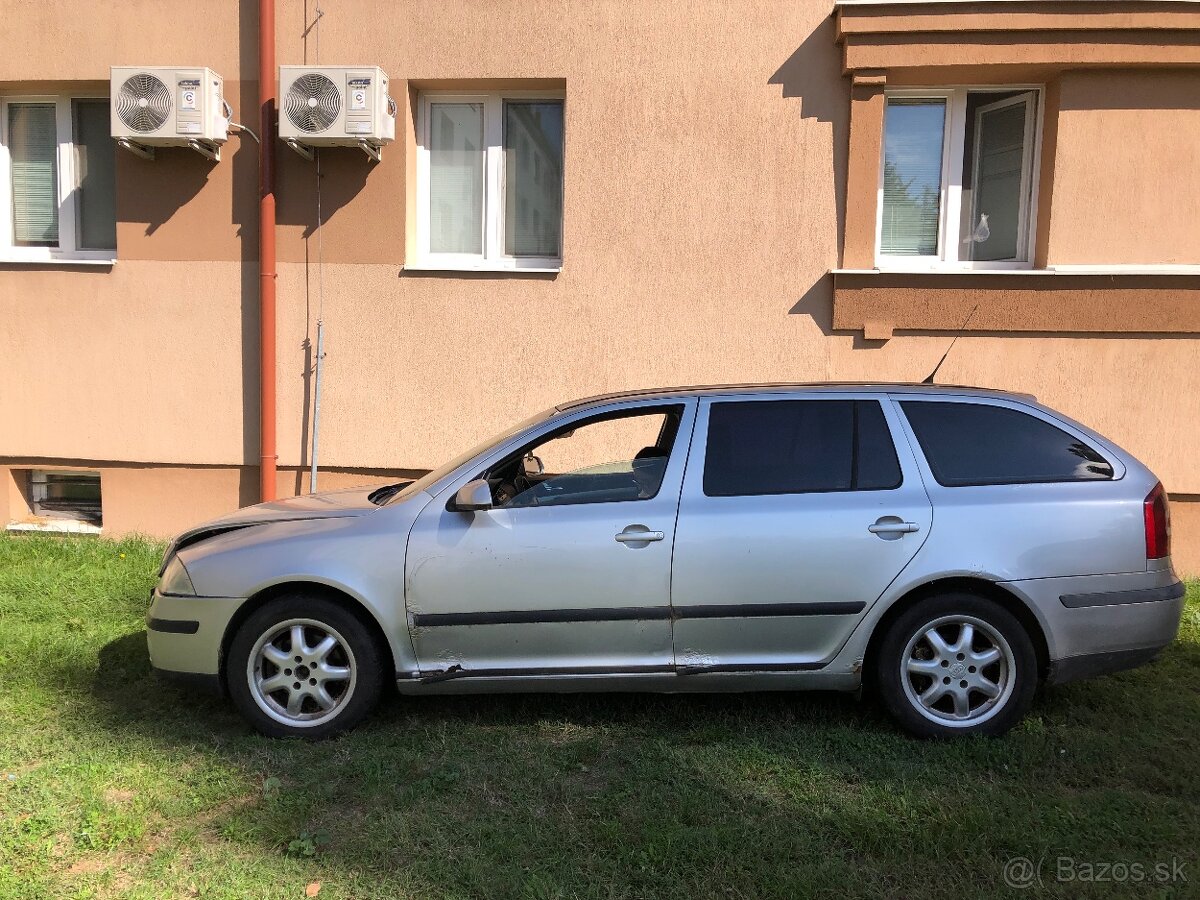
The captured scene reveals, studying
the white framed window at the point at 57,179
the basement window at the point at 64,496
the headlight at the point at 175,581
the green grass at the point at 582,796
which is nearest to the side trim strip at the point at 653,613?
the green grass at the point at 582,796

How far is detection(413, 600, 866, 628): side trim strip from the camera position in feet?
13.1

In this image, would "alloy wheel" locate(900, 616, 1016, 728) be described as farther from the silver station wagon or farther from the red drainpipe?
the red drainpipe

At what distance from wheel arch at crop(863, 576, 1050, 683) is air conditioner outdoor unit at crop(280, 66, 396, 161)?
470 cm

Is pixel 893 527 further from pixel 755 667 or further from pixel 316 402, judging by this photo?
pixel 316 402

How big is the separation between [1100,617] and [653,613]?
1861mm

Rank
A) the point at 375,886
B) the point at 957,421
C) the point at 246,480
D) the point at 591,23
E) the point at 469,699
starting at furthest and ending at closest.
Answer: the point at 246,480 < the point at 591,23 < the point at 469,699 < the point at 957,421 < the point at 375,886

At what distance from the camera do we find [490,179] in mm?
7242

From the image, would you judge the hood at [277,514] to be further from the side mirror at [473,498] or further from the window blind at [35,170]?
the window blind at [35,170]

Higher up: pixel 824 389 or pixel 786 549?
pixel 824 389

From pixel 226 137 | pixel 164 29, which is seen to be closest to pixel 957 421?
pixel 226 137

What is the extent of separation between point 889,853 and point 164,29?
7267 millimetres

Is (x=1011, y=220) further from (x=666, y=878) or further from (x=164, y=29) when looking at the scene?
(x=164, y=29)

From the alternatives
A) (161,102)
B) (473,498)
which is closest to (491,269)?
(161,102)

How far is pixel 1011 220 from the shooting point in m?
6.91
